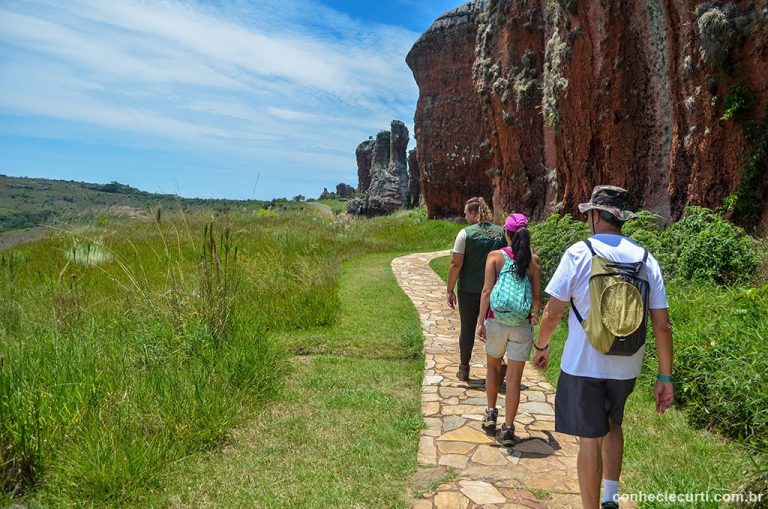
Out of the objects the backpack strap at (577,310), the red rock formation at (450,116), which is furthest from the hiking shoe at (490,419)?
the red rock formation at (450,116)

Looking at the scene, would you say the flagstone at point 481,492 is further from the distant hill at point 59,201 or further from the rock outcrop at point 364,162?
the rock outcrop at point 364,162

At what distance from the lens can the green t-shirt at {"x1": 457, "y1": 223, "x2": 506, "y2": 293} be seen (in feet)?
17.4

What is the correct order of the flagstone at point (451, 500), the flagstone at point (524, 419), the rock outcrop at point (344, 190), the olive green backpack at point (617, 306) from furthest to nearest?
the rock outcrop at point (344, 190) < the flagstone at point (524, 419) < the flagstone at point (451, 500) < the olive green backpack at point (617, 306)

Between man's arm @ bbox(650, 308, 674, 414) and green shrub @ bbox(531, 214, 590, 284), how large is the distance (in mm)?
5897

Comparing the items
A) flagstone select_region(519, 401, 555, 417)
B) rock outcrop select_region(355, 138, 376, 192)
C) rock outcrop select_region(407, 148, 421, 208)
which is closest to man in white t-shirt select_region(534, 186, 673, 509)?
flagstone select_region(519, 401, 555, 417)

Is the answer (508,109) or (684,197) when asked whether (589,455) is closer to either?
(684,197)

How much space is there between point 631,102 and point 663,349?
27.6 ft

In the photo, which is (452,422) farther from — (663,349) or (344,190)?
(344,190)

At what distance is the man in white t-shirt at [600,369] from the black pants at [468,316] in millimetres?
2495

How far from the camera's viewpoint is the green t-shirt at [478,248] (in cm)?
531

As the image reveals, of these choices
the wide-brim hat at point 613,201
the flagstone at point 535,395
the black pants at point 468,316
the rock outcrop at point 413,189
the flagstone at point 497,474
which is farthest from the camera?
the rock outcrop at point 413,189

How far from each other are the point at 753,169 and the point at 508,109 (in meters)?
10.5

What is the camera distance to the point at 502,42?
17594 millimetres

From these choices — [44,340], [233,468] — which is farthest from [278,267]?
[233,468]
